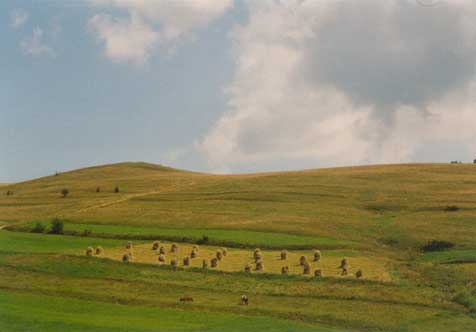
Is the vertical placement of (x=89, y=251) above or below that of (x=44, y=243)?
below

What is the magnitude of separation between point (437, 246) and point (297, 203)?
2538cm

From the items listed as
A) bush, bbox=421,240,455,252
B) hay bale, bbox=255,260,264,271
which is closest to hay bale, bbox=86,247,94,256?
hay bale, bbox=255,260,264,271

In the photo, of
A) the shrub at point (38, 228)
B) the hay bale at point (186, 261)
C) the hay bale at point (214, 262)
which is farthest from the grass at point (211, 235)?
the hay bale at point (186, 261)

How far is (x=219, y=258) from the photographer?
5469 cm

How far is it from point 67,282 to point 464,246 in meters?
33.6

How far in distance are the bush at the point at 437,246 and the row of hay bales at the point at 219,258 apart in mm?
10557

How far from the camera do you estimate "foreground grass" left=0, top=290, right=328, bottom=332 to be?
34.0m

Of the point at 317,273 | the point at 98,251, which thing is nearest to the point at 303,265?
the point at 317,273

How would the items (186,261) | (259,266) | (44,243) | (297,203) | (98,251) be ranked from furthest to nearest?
(297,203), (44,243), (98,251), (186,261), (259,266)

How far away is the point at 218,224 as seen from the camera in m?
70.8

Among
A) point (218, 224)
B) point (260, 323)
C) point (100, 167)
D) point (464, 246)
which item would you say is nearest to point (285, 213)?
point (218, 224)

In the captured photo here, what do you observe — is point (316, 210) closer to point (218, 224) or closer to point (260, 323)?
point (218, 224)

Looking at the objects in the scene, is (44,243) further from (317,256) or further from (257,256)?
(317,256)

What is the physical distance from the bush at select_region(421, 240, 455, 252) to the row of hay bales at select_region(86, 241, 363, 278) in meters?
10.6
